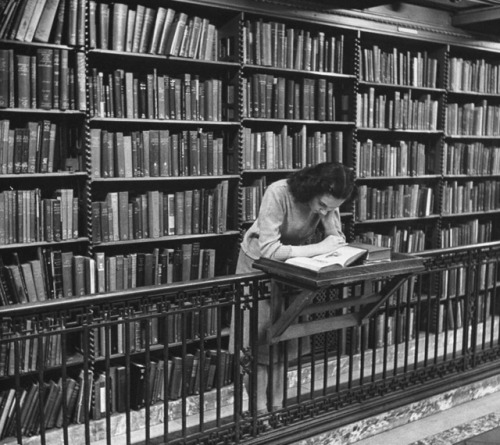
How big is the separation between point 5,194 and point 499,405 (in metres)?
2.88

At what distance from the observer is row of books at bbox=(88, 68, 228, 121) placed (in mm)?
3438

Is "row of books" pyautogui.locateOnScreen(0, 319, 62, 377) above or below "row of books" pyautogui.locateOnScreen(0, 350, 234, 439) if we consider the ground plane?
above

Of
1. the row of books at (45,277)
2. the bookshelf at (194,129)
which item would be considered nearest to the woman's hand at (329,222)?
the bookshelf at (194,129)

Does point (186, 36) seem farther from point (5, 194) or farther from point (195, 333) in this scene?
point (195, 333)

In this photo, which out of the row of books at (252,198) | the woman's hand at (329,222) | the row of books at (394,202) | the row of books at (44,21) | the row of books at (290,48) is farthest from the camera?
the row of books at (394,202)

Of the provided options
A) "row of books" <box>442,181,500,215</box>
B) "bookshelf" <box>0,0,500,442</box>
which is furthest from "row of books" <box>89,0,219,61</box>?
"row of books" <box>442,181,500,215</box>

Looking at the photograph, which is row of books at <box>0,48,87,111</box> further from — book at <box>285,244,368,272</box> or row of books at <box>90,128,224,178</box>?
book at <box>285,244,368,272</box>

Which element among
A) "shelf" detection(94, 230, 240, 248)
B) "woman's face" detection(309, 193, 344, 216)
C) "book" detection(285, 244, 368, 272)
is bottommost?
"shelf" detection(94, 230, 240, 248)

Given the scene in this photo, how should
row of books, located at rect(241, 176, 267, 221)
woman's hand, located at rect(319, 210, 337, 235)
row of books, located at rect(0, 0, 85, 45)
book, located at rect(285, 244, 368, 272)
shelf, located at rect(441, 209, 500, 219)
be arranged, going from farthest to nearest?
shelf, located at rect(441, 209, 500, 219) → row of books, located at rect(241, 176, 267, 221) → row of books, located at rect(0, 0, 85, 45) → woman's hand, located at rect(319, 210, 337, 235) → book, located at rect(285, 244, 368, 272)

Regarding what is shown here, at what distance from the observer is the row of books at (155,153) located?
11.4 feet

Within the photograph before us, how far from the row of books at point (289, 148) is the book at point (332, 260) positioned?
4.99 feet

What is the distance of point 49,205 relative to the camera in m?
3.33

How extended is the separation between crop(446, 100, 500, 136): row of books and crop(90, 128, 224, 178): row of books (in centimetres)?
207

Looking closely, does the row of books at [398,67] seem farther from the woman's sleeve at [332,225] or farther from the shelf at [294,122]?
the woman's sleeve at [332,225]
